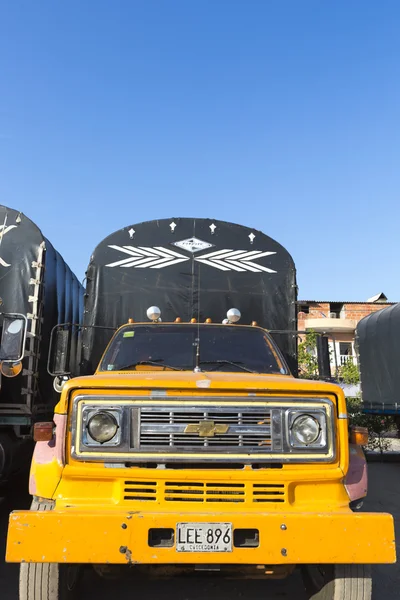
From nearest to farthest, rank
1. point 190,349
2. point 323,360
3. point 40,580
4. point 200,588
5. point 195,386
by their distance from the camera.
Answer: point 40,580 → point 195,386 → point 200,588 → point 190,349 → point 323,360

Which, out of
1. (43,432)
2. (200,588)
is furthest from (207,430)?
(200,588)

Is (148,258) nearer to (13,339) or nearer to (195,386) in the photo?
(13,339)

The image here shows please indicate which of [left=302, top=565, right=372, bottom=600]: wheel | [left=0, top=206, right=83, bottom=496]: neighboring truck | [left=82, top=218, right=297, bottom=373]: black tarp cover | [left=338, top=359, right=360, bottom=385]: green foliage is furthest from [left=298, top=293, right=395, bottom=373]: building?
[left=302, top=565, right=372, bottom=600]: wheel

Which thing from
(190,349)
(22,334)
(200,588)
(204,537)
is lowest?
(200,588)

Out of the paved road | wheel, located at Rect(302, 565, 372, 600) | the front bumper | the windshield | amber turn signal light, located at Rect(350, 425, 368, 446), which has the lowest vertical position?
the paved road

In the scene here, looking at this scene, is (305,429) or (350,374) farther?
(350,374)

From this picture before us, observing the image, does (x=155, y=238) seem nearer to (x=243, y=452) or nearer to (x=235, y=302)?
(x=235, y=302)

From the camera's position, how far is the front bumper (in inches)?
116

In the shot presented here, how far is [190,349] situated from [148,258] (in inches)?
80.2

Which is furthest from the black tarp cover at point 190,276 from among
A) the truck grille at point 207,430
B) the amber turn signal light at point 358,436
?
the truck grille at point 207,430

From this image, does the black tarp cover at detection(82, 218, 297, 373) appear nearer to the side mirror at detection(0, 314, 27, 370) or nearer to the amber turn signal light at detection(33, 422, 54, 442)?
the side mirror at detection(0, 314, 27, 370)

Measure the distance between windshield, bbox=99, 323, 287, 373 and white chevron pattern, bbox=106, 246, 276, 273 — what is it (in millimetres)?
1544

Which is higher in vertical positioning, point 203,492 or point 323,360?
point 323,360

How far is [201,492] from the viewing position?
325 centimetres
